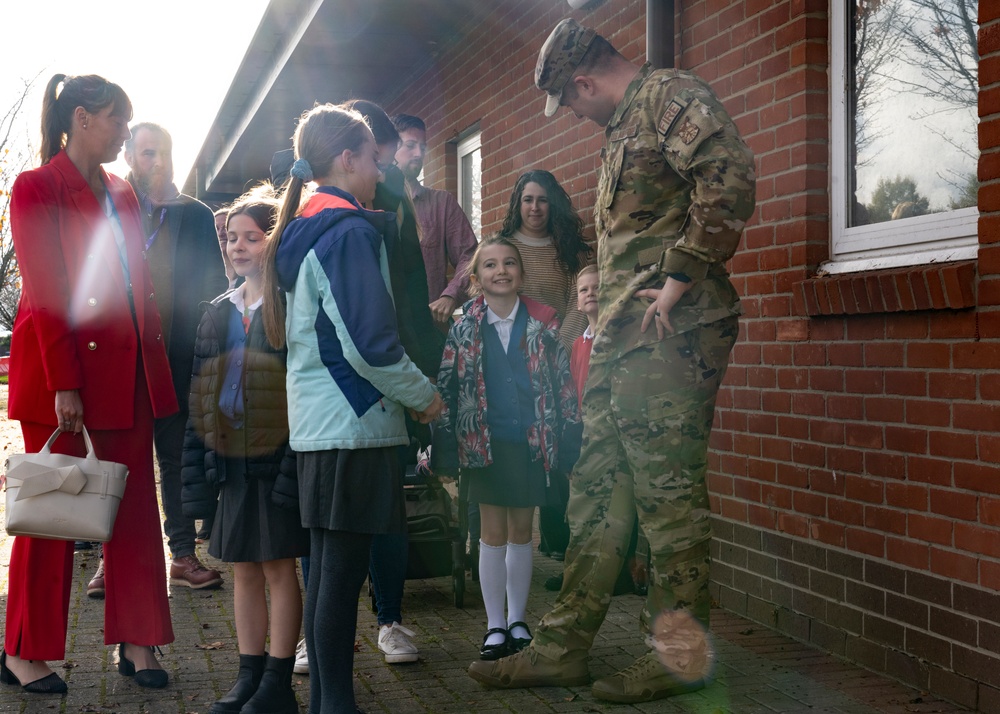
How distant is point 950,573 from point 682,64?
2971 millimetres

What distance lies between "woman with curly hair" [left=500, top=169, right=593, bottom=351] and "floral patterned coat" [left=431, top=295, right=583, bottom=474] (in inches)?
38.4

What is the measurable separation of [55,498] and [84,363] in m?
0.55

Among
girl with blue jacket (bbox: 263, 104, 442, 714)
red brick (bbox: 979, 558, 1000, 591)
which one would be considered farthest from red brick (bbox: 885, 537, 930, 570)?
girl with blue jacket (bbox: 263, 104, 442, 714)

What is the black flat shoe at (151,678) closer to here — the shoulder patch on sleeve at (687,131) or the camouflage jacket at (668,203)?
the camouflage jacket at (668,203)

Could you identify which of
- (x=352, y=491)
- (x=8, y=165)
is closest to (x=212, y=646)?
(x=352, y=491)

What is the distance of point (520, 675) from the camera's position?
3998 millimetres

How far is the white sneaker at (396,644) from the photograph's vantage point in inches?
171

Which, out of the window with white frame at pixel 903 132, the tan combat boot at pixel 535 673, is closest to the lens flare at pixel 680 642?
the tan combat boot at pixel 535 673

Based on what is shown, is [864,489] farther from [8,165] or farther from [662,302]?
[8,165]

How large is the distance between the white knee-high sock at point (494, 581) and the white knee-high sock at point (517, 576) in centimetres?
3

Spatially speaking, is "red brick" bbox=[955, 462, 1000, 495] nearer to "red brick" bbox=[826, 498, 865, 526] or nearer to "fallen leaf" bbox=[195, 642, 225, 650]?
"red brick" bbox=[826, 498, 865, 526]

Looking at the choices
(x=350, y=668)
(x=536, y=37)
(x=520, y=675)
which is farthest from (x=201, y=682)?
(x=536, y=37)

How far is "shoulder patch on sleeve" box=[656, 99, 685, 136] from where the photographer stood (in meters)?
3.63

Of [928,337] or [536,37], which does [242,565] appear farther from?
[536,37]
